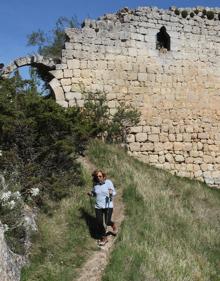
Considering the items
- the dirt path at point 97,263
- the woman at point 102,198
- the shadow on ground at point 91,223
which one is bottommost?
the dirt path at point 97,263

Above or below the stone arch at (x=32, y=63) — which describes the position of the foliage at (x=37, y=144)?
below

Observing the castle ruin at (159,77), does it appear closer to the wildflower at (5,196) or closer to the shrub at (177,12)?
the shrub at (177,12)

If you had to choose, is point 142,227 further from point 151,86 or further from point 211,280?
point 151,86

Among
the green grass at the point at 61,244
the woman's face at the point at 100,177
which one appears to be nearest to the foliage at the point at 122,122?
the green grass at the point at 61,244

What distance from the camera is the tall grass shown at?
8.20 m

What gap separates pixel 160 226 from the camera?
9891 mm

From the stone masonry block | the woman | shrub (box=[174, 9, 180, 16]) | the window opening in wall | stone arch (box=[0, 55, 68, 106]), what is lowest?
the woman

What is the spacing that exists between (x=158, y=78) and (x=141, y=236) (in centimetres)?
716

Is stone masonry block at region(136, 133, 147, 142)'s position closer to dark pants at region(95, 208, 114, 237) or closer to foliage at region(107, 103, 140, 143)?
foliage at region(107, 103, 140, 143)

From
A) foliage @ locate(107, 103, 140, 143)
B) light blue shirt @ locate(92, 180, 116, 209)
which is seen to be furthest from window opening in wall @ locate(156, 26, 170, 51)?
light blue shirt @ locate(92, 180, 116, 209)

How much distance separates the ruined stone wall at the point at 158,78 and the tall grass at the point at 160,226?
1201 mm

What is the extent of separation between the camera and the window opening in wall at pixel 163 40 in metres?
15.5

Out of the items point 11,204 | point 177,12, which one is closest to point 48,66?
point 177,12

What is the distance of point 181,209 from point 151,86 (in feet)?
16.6
